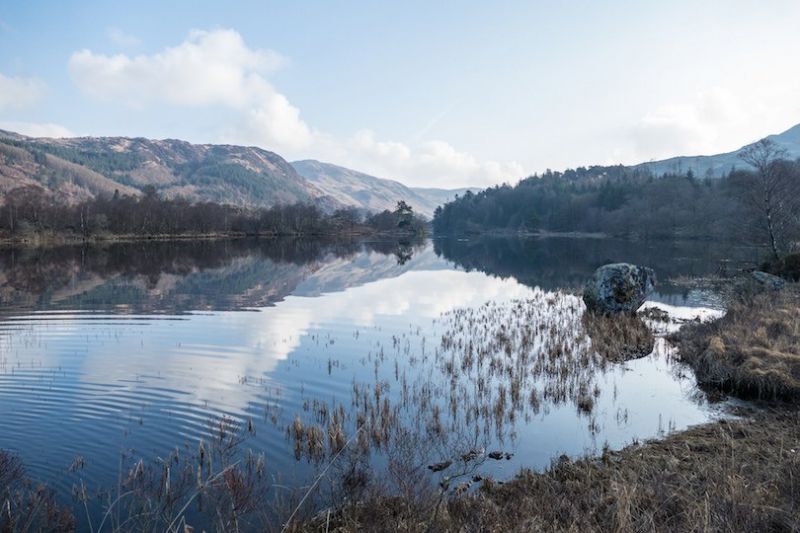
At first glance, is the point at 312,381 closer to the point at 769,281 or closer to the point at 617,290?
the point at 617,290

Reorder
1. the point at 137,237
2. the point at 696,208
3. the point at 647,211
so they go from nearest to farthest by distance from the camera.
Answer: the point at 137,237
the point at 696,208
the point at 647,211

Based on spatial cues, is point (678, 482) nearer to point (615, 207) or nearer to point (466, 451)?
point (466, 451)

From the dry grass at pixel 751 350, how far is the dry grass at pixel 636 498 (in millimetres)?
3767

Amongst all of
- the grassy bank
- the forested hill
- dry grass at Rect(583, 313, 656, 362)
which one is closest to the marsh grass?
the grassy bank

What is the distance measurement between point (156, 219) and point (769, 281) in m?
120

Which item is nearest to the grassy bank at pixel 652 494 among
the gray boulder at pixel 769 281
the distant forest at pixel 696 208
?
the gray boulder at pixel 769 281

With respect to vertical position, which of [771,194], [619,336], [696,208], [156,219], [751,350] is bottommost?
[619,336]

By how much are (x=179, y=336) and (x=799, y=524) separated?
1936cm

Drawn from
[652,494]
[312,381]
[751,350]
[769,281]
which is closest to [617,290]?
[769,281]

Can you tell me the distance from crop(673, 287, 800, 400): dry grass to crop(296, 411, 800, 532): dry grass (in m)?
3.77

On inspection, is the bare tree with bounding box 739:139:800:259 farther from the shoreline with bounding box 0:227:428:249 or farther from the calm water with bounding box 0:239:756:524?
the shoreline with bounding box 0:227:428:249

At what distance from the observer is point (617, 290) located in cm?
2417

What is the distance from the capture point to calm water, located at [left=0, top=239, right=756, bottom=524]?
9227 millimetres

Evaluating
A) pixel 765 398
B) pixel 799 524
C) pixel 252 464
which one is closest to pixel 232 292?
pixel 252 464
